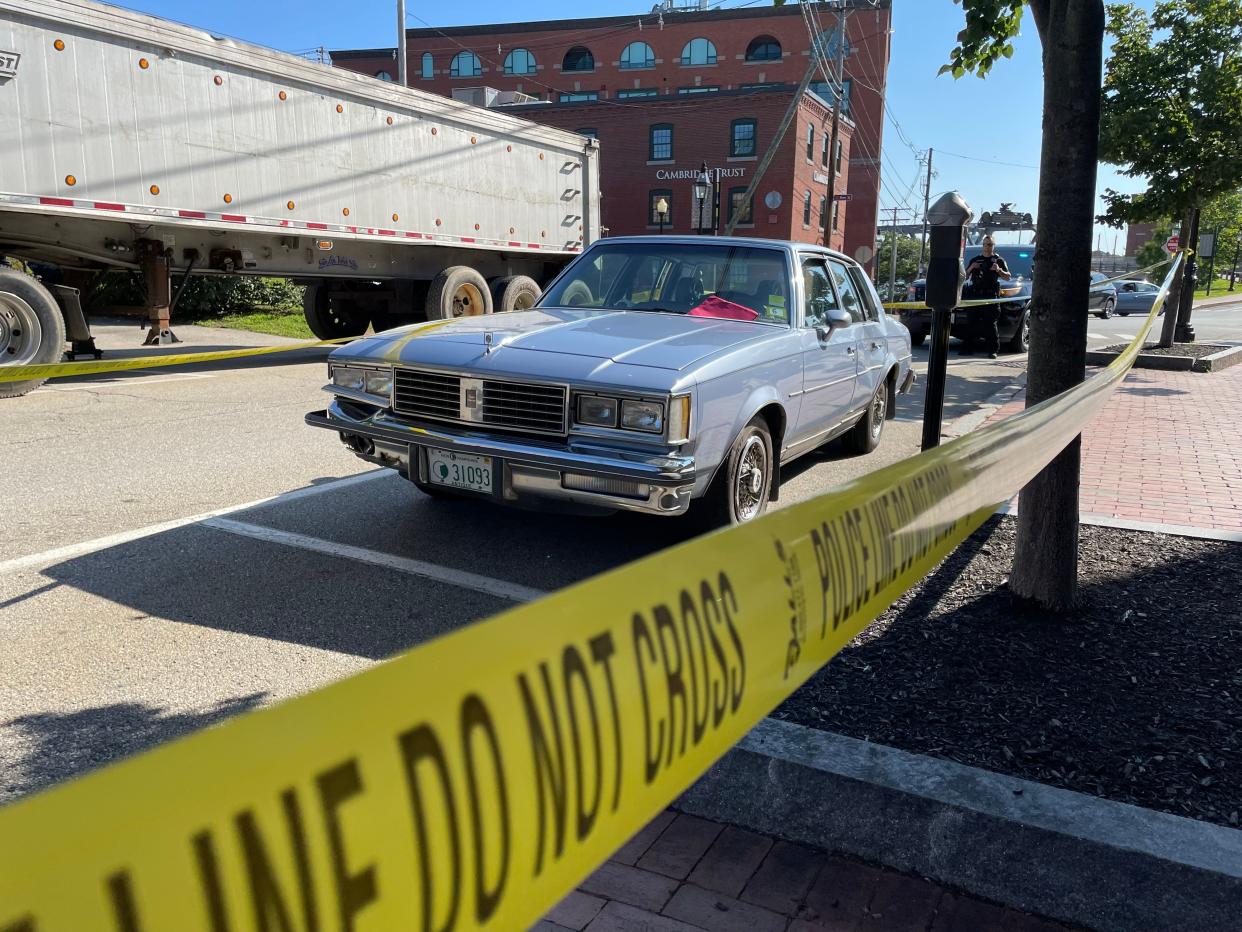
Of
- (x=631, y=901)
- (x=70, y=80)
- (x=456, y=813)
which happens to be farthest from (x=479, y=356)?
(x=70, y=80)

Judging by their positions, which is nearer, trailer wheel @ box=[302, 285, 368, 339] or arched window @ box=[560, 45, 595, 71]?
trailer wheel @ box=[302, 285, 368, 339]

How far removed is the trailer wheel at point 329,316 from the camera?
16.2 m

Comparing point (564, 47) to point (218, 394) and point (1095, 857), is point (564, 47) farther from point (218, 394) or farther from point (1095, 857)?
point (1095, 857)

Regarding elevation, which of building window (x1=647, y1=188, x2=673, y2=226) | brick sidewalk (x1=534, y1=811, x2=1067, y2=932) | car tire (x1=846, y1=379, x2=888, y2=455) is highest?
building window (x1=647, y1=188, x2=673, y2=226)

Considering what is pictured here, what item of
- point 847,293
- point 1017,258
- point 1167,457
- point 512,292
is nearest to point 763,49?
point 1017,258

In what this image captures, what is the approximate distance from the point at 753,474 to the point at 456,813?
14.9ft

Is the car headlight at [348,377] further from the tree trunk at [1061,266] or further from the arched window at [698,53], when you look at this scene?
the arched window at [698,53]

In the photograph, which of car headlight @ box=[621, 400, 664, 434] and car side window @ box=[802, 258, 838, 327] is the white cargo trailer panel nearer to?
car side window @ box=[802, 258, 838, 327]

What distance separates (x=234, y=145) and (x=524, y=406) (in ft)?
29.6

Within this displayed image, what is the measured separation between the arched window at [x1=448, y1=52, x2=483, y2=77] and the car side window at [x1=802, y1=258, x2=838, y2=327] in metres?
55.1

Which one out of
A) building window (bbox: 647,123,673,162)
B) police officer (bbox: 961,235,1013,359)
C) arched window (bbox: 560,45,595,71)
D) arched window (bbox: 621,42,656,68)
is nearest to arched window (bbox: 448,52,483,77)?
arched window (bbox: 560,45,595,71)

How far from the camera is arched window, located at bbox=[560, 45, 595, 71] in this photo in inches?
2176

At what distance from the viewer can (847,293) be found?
723 centimetres

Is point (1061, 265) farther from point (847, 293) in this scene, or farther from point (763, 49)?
point (763, 49)
